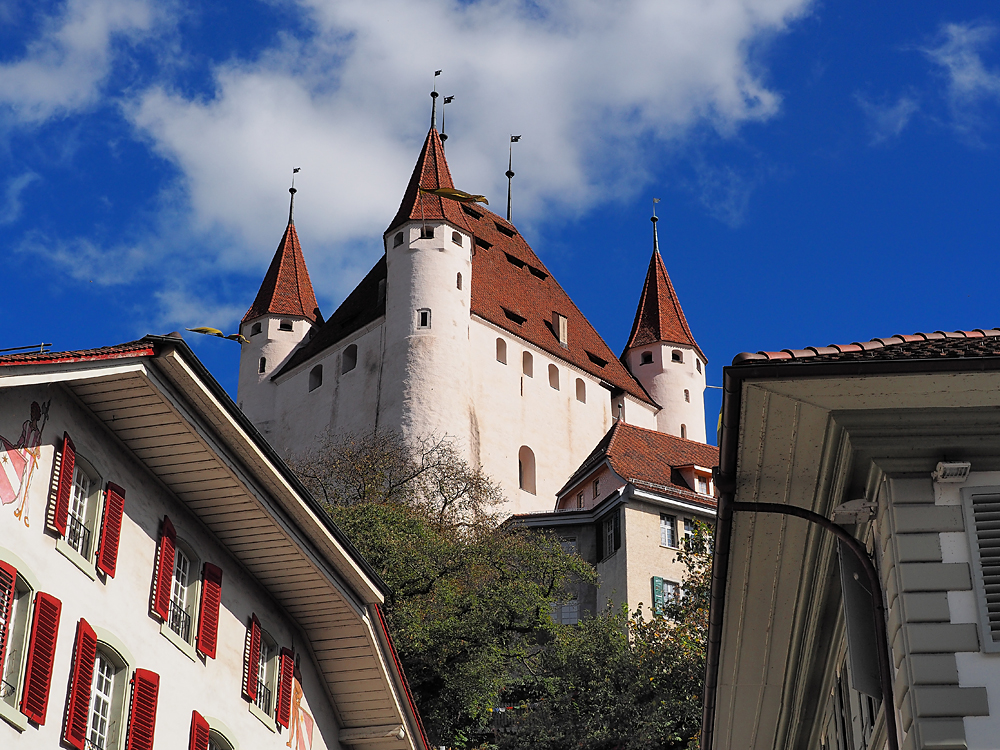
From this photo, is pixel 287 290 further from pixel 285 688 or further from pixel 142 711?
pixel 142 711

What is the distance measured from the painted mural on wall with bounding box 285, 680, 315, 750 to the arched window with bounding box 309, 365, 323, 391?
48.7 metres

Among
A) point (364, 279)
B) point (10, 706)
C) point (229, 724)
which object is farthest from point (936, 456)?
point (364, 279)

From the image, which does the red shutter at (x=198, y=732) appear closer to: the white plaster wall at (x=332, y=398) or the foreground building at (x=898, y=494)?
the foreground building at (x=898, y=494)

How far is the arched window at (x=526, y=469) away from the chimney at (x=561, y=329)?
740 cm

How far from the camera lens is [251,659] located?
54.7 feet

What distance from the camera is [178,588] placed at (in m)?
15.4

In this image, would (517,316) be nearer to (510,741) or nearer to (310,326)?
(310,326)

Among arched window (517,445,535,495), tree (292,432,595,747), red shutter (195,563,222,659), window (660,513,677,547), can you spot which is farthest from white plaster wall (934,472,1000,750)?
arched window (517,445,535,495)

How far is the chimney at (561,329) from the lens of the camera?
6856cm

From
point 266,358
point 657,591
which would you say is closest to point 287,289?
point 266,358

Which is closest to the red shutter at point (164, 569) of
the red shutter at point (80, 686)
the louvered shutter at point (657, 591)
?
the red shutter at point (80, 686)

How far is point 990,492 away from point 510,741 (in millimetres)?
27930

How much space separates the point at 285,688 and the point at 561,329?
52756 millimetres

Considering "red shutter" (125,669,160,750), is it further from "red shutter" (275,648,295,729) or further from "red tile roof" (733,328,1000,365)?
"red tile roof" (733,328,1000,365)
